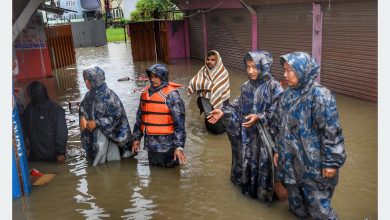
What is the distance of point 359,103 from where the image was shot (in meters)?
8.85

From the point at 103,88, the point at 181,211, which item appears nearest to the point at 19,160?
the point at 103,88

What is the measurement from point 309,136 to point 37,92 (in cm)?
401

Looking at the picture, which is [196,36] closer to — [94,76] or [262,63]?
[94,76]

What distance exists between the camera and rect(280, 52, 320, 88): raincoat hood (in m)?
3.69

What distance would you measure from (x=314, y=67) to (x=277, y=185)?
1608 millimetres

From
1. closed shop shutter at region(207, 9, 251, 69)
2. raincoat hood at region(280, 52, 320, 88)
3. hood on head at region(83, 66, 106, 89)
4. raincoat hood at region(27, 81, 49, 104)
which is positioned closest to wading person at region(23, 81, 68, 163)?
raincoat hood at region(27, 81, 49, 104)

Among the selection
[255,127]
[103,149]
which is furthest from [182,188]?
[103,149]

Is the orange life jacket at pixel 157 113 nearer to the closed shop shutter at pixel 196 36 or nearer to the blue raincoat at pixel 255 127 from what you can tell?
the blue raincoat at pixel 255 127

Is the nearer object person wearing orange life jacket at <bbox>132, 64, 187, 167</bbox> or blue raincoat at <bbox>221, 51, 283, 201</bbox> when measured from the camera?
blue raincoat at <bbox>221, 51, 283, 201</bbox>

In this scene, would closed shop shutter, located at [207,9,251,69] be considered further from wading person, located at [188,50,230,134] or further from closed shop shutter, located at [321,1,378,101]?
wading person, located at [188,50,230,134]

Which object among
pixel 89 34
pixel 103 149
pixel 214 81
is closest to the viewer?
pixel 103 149

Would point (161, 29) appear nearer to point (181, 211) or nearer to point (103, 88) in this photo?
point (103, 88)

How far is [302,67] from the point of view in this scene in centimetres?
368

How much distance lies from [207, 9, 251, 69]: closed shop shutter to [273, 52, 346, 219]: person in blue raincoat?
983 centimetres
